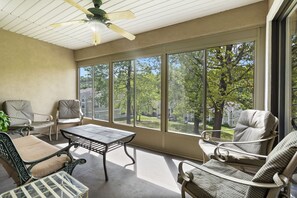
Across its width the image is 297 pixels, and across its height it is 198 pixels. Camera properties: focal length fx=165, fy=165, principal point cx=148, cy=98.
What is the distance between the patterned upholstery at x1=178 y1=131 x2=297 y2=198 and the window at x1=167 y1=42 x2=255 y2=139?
47.8 inches

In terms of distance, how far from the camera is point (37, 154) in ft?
6.23

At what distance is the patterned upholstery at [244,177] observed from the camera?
94cm

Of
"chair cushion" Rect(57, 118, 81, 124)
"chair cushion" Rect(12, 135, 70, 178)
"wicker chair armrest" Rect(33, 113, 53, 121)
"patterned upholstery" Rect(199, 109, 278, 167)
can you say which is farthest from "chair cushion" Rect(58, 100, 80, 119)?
"patterned upholstery" Rect(199, 109, 278, 167)

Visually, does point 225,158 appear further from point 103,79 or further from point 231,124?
point 103,79

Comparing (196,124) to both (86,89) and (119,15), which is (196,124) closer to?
(119,15)

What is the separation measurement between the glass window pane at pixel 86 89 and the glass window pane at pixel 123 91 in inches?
41.4

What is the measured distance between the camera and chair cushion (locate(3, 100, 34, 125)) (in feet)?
11.6

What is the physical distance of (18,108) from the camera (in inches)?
147

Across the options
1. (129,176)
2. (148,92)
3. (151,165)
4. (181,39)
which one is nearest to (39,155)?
(129,176)

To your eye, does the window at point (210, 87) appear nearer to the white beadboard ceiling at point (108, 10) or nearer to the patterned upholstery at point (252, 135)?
the patterned upholstery at point (252, 135)

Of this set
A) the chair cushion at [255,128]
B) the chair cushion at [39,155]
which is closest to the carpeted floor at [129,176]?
the chair cushion at [39,155]

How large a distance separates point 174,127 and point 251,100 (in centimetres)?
140

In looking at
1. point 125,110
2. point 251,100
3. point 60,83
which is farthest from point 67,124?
point 251,100

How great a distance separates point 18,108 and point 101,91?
1.89m
